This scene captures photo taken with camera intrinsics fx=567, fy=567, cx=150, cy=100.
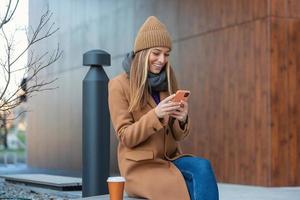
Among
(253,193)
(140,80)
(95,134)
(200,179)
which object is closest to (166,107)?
(140,80)

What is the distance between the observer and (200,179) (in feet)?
8.91

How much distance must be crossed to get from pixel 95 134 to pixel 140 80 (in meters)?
2.07

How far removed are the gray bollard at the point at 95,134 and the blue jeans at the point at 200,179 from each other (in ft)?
6.87

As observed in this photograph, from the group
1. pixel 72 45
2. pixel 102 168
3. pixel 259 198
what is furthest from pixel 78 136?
pixel 102 168

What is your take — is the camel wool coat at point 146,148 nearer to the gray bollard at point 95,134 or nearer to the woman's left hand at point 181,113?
the woman's left hand at point 181,113

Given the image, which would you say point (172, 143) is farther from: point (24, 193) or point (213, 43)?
point (213, 43)

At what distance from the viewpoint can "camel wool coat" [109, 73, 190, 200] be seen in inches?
108

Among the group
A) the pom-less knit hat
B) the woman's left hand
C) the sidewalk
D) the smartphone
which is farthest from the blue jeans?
the sidewalk

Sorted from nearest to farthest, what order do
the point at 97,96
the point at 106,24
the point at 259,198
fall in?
1. the point at 97,96
2. the point at 259,198
3. the point at 106,24

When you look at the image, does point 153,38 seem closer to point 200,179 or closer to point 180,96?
point 180,96

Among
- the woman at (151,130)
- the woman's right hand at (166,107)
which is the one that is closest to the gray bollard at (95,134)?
the woman at (151,130)

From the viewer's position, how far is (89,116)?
16.0 ft

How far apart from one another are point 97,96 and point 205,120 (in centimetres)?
535

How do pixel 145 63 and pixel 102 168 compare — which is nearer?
pixel 145 63
